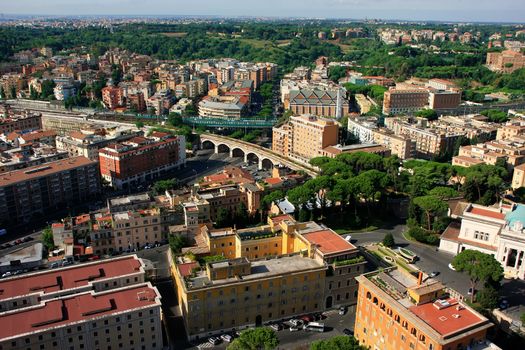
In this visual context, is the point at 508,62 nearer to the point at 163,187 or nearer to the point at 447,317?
the point at 163,187

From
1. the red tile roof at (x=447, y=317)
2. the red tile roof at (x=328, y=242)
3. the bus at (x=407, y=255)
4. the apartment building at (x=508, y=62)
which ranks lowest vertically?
the bus at (x=407, y=255)

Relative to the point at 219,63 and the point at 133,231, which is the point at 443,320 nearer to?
the point at 133,231

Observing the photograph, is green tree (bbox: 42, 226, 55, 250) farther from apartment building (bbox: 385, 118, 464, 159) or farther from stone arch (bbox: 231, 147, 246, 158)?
apartment building (bbox: 385, 118, 464, 159)

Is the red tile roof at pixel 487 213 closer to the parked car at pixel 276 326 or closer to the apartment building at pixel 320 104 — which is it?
the parked car at pixel 276 326

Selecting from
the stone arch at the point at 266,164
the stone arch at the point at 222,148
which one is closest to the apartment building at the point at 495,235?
the stone arch at the point at 266,164

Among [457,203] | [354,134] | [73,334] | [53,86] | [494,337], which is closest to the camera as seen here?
[73,334]

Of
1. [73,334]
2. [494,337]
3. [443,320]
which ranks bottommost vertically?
[494,337]

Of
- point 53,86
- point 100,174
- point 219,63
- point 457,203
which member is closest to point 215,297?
point 457,203

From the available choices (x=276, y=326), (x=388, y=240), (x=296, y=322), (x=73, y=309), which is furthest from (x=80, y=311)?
(x=388, y=240)
